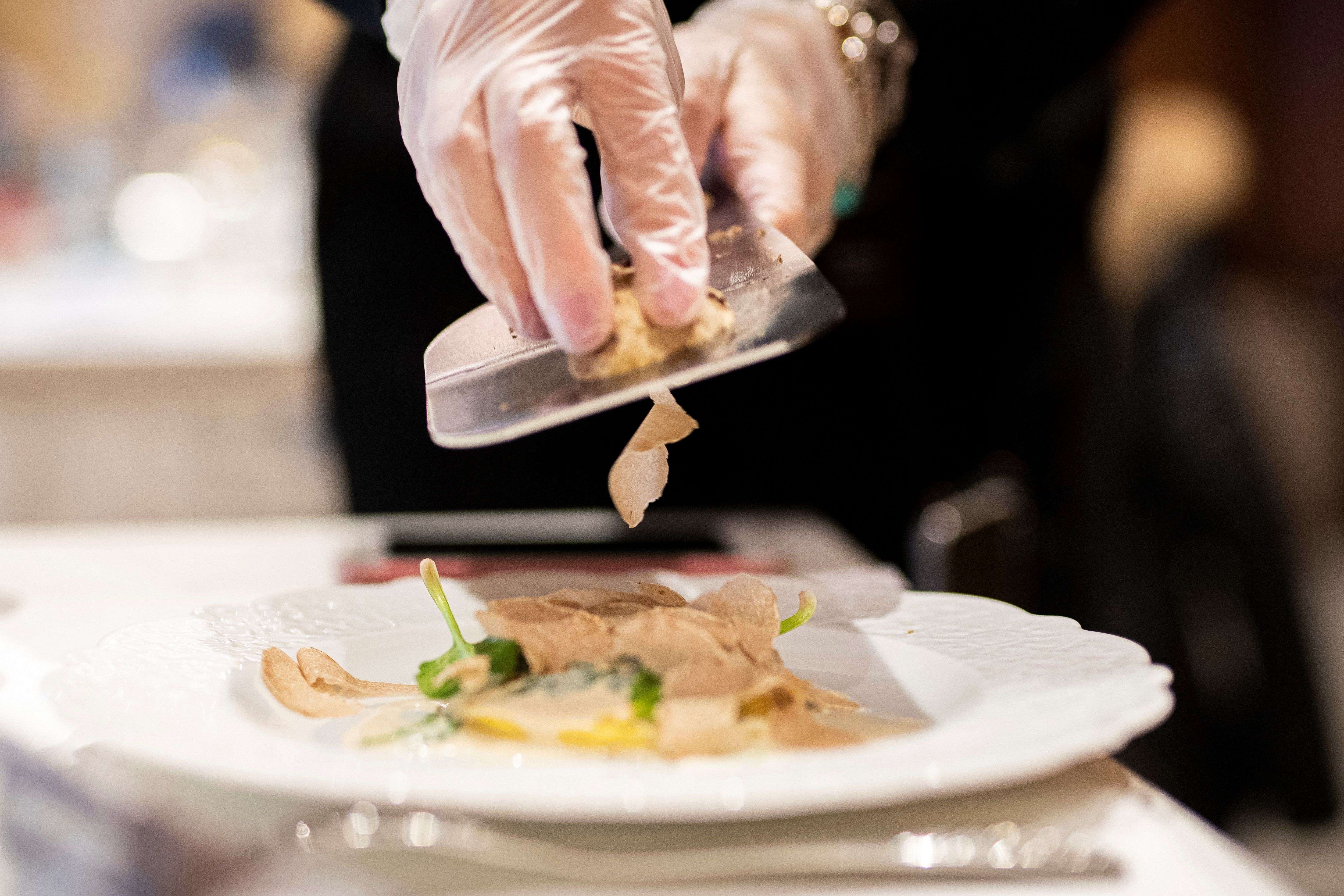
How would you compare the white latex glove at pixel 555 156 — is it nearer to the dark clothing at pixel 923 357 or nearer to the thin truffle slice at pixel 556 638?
the thin truffle slice at pixel 556 638

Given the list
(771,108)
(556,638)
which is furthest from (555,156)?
(771,108)

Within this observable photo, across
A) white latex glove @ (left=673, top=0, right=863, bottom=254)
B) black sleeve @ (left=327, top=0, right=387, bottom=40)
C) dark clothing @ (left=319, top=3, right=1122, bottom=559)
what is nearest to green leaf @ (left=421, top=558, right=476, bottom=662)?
white latex glove @ (left=673, top=0, right=863, bottom=254)

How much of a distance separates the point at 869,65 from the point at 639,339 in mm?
677

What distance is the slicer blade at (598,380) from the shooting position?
52 cm

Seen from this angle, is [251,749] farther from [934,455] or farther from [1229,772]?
[1229,772]

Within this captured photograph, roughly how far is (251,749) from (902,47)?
3.31ft

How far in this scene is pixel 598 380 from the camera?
54 cm

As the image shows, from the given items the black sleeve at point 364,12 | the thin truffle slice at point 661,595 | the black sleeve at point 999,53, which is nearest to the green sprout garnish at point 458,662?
the thin truffle slice at point 661,595

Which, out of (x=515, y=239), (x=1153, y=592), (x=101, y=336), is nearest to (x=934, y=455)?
(x=1153, y=592)

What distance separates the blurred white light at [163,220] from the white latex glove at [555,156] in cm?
235

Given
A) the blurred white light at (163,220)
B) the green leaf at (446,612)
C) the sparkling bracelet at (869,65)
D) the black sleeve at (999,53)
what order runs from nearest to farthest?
the green leaf at (446,612) < the sparkling bracelet at (869,65) < the black sleeve at (999,53) < the blurred white light at (163,220)

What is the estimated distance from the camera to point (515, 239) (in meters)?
0.58

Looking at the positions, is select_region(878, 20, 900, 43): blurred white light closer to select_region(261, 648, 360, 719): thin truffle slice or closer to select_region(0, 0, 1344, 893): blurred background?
select_region(0, 0, 1344, 893): blurred background

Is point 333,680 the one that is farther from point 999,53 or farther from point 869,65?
point 999,53
